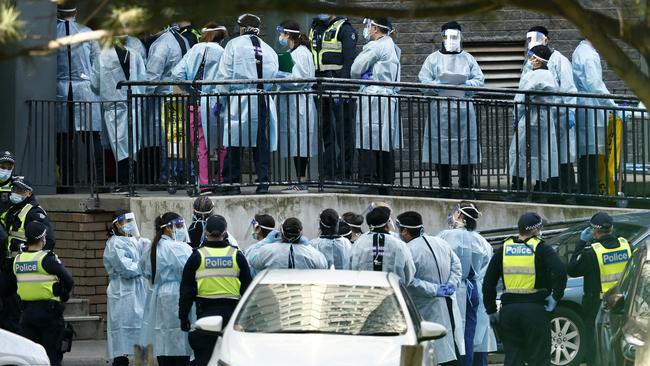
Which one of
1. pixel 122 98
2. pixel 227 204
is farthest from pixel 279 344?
pixel 122 98

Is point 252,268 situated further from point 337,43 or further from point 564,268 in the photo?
point 337,43

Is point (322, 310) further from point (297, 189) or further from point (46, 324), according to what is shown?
point (297, 189)

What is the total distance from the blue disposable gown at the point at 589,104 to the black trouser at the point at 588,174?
77 mm

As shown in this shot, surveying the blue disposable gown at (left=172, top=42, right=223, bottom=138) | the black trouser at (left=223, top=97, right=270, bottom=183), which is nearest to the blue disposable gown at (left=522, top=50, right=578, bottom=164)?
the black trouser at (left=223, top=97, right=270, bottom=183)

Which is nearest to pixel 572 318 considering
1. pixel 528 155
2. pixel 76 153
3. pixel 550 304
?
pixel 550 304

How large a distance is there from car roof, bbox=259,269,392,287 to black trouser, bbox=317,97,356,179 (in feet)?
17.9

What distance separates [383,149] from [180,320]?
4320mm

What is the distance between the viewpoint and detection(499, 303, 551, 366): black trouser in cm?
1416

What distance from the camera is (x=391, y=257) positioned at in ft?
46.7

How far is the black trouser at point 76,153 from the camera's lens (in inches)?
705

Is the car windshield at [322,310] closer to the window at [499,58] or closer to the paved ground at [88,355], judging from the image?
the paved ground at [88,355]

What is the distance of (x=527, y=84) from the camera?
59.5ft

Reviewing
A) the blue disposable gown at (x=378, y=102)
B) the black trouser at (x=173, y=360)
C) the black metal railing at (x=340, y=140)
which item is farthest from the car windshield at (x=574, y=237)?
the black trouser at (x=173, y=360)

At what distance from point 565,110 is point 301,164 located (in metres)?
2.96
